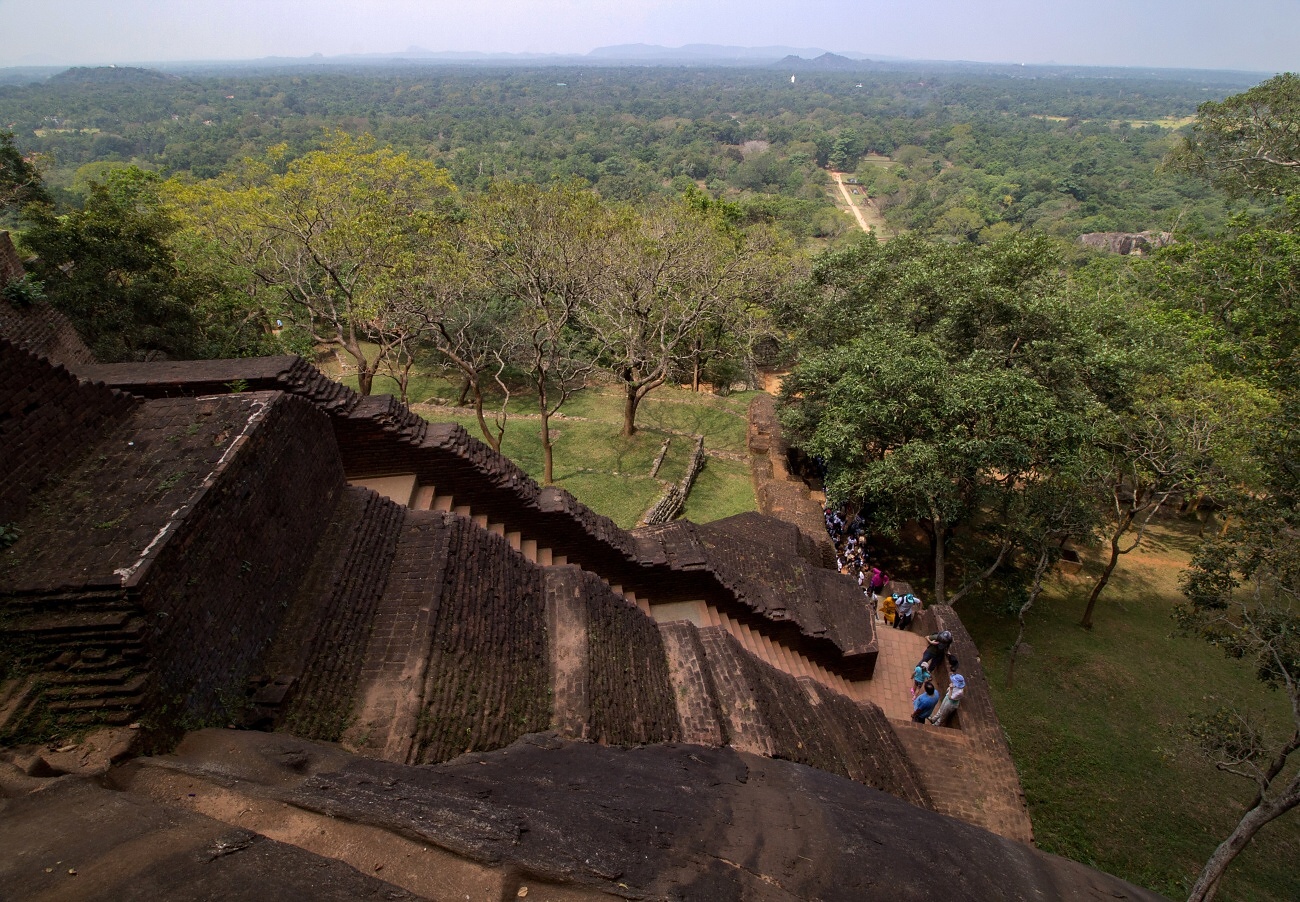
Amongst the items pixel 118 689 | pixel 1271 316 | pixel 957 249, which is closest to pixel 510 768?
pixel 118 689

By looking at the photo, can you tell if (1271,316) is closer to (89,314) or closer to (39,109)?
(89,314)

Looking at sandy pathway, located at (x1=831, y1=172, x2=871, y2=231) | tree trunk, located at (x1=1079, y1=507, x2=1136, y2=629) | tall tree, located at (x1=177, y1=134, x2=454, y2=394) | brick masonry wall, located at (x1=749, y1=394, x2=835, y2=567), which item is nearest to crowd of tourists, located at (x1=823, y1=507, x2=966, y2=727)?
brick masonry wall, located at (x1=749, y1=394, x2=835, y2=567)

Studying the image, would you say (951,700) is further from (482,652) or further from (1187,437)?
(1187,437)

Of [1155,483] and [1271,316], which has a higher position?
[1271,316]

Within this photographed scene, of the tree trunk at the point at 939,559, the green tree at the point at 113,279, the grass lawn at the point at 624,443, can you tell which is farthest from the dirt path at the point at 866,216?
the green tree at the point at 113,279

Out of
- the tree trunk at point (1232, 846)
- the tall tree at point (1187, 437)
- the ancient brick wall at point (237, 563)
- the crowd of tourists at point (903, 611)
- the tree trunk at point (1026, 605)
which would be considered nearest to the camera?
the ancient brick wall at point (237, 563)

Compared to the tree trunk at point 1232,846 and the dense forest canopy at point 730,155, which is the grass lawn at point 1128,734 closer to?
the tree trunk at point 1232,846
